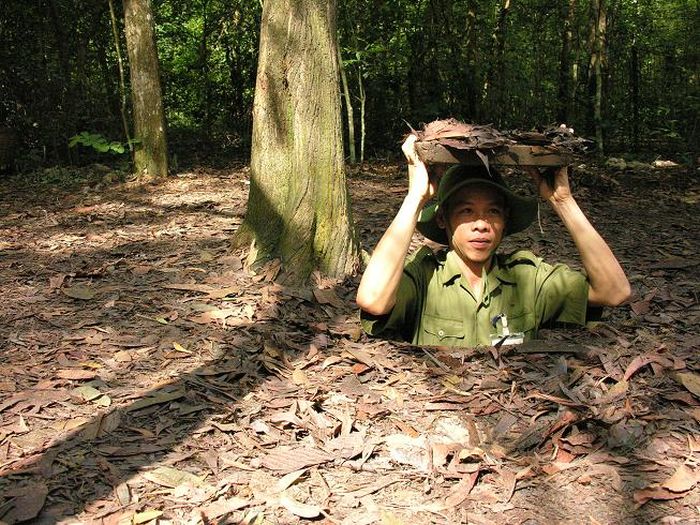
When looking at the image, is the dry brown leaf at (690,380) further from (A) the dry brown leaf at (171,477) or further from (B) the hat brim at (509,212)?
(A) the dry brown leaf at (171,477)

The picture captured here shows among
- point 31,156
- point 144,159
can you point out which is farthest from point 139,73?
point 31,156

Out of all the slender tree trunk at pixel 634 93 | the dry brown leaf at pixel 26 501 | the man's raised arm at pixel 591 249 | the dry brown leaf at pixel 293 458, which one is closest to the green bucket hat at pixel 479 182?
the man's raised arm at pixel 591 249

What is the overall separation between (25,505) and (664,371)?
2.91 meters

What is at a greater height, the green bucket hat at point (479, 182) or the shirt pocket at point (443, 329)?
the green bucket hat at point (479, 182)

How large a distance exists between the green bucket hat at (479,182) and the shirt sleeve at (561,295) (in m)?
0.31

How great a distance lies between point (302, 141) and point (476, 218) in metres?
1.78

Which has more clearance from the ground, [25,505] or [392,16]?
[392,16]

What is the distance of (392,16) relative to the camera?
13.1 meters

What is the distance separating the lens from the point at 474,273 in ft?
12.0

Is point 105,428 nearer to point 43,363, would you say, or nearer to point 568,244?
point 43,363

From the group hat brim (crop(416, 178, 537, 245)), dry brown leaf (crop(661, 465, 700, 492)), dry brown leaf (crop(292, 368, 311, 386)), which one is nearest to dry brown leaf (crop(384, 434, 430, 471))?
dry brown leaf (crop(292, 368, 311, 386))

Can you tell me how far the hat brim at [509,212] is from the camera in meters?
3.39

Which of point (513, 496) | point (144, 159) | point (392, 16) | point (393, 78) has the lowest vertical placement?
point (513, 496)

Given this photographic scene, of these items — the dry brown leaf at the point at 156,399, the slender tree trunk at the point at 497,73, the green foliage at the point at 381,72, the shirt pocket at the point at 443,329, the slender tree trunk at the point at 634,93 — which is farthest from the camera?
the slender tree trunk at the point at 634,93
